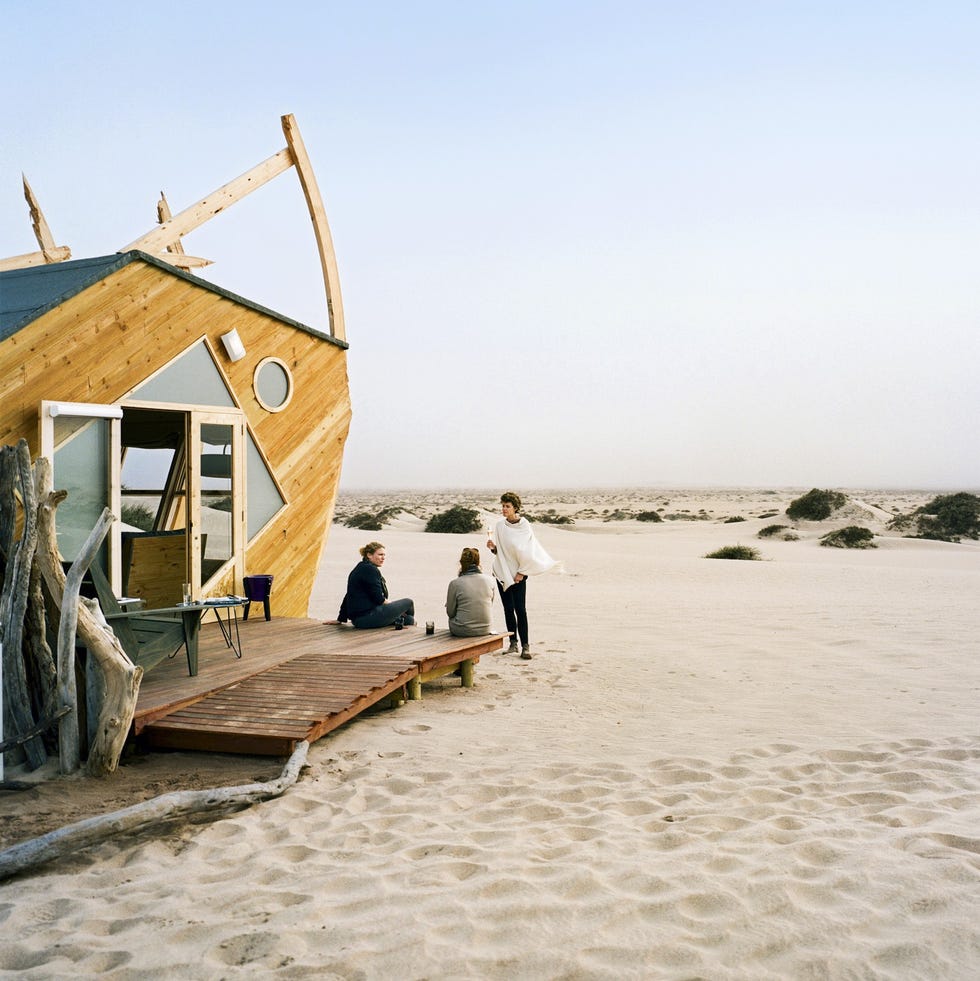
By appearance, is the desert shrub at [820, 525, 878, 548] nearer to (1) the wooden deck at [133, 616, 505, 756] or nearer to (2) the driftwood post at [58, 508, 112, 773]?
(1) the wooden deck at [133, 616, 505, 756]

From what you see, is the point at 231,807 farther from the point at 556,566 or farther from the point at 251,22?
the point at 251,22

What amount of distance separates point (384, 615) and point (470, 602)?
3.95 ft

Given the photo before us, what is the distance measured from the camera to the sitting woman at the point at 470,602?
353 inches

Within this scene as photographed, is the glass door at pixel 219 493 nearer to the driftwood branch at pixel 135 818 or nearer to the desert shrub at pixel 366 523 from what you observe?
the driftwood branch at pixel 135 818

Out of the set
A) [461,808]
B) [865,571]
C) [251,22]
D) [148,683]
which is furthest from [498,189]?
[461,808]

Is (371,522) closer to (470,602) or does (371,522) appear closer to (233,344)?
(233,344)

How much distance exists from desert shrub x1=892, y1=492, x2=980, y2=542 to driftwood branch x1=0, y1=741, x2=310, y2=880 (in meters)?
29.6

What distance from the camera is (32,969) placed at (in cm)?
343

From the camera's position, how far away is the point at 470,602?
8977 millimetres

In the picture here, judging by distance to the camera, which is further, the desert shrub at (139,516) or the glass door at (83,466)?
the desert shrub at (139,516)

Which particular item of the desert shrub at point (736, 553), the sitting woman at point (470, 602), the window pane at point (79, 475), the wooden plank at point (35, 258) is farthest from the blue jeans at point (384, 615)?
the desert shrub at point (736, 553)

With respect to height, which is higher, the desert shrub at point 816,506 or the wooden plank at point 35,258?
the wooden plank at point 35,258

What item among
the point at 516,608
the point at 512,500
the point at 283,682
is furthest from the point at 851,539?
the point at 283,682

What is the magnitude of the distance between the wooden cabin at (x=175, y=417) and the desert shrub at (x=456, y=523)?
68.4 feet
